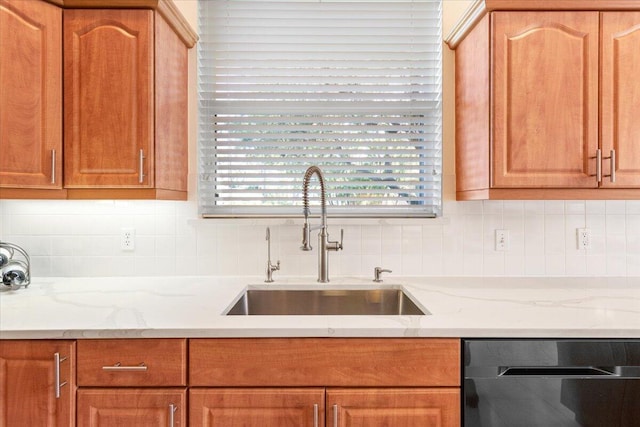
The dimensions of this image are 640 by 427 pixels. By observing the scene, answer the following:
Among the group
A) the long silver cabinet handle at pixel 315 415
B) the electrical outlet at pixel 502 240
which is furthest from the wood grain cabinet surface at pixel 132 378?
the electrical outlet at pixel 502 240

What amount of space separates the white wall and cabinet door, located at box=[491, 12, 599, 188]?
1.34 feet

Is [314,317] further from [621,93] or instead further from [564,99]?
[621,93]

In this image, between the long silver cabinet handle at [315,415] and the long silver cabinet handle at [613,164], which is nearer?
the long silver cabinet handle at [315,415]

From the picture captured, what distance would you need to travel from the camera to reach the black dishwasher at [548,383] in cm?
122

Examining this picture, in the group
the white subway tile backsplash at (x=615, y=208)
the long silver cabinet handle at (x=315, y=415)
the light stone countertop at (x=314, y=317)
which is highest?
the white subway tile backsplash at (x=615, y=208)

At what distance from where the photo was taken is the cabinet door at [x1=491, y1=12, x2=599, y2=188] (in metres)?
1.55

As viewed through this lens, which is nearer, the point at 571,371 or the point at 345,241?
the point at 571,371

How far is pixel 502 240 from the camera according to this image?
1954mm

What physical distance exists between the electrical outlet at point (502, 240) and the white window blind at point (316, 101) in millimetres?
320

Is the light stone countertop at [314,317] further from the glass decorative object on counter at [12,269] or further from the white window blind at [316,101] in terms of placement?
the white window blind at [316,101]

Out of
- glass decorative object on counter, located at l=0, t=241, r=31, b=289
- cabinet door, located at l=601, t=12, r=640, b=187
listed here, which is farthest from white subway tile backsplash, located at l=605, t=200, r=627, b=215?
glass decorative object on counter, located at l=0, t=241, r=31, b=289

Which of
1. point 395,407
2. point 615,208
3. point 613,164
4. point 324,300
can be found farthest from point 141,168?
point 615,208

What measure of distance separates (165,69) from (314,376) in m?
1.34

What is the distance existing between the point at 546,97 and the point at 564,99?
7cm
